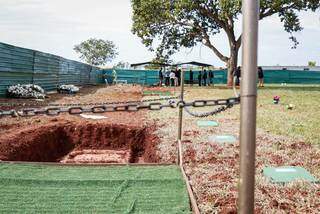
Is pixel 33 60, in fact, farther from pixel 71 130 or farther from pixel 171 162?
pixel 171 162

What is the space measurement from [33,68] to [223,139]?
14282 mm

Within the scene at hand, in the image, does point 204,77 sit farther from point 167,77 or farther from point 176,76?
point 176,76

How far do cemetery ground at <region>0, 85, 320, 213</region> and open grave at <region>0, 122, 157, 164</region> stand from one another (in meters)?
0.02

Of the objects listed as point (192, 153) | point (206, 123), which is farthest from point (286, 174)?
point (206, 123)

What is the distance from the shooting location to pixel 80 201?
374 cm

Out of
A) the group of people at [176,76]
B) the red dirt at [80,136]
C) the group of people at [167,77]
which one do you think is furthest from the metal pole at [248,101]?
the group of people at [167,77]

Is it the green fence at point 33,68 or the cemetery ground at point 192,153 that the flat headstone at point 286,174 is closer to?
the cemetery ground at point 192,153

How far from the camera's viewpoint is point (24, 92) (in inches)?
615

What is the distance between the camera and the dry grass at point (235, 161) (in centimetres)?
359

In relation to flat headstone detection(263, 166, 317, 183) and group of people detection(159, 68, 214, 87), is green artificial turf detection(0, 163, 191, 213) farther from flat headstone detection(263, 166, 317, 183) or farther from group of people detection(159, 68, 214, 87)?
group of people detection(159, 68, 214, 87)

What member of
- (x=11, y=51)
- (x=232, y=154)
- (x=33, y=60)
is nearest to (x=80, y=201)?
(x=232, y=154)

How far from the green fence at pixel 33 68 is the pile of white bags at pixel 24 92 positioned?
27cm

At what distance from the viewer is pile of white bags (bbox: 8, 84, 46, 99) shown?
15115 millimetres

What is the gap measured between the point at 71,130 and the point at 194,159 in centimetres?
445
